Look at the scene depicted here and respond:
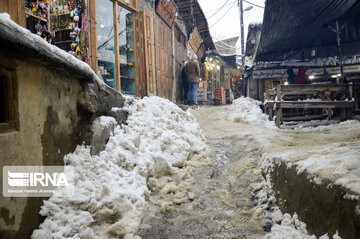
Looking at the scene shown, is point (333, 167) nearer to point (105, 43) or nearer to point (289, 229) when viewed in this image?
point (289, 229)

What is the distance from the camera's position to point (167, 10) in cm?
860

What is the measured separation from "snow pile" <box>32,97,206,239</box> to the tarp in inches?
368

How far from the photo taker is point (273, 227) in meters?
2.07

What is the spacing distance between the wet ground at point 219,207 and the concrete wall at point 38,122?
→ 109 cm

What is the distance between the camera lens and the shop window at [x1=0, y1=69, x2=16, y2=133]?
162cm

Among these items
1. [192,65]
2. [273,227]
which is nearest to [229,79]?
[192,65]

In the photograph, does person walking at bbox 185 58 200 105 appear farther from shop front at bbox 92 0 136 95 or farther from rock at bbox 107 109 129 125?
rock at bbox 107 109 129 125

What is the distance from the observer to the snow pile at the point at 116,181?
184cm

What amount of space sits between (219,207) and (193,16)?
1175 cm

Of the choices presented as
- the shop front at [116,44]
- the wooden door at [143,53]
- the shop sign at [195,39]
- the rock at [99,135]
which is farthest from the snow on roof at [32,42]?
the shop sign at [195,39]

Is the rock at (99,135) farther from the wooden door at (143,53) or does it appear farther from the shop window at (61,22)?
the wooden door at (143,53)

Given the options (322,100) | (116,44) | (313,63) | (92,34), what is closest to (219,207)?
(92,34)

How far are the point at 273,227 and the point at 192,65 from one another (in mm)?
9069

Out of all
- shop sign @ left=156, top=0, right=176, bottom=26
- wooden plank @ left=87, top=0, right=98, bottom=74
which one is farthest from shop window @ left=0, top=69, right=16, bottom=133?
shop sign @ left=156, top=0, right=176, bottom=26
